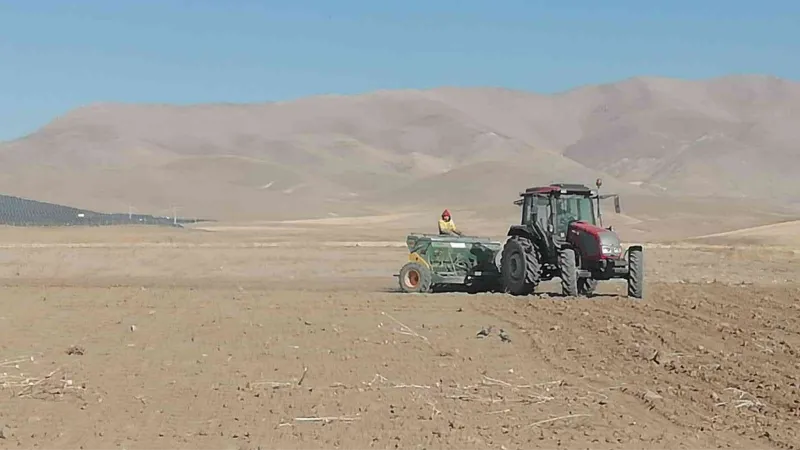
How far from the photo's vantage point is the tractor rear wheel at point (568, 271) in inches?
739

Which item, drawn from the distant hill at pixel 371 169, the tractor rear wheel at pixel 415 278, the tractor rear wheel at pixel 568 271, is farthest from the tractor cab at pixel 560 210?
the distant hill at pixel 371 169

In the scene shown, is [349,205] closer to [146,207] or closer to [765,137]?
[146,207]

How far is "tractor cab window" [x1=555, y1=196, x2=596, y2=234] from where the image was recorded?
19.6 m

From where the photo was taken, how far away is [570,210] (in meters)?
19.7

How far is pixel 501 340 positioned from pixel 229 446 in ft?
20.6

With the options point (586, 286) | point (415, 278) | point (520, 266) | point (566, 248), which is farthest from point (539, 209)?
point (415, 278)

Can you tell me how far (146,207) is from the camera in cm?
10388

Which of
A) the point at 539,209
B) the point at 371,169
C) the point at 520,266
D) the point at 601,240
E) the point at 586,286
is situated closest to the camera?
the point at 601,240

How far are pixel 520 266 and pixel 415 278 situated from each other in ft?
7.82

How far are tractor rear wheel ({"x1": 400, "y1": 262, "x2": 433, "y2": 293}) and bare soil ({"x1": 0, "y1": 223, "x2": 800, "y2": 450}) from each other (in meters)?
0.99

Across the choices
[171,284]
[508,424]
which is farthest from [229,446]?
[171,284]

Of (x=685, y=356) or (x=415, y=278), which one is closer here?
(x=685, y=356)

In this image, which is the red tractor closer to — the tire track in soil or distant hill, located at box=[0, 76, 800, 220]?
the tire track in soil

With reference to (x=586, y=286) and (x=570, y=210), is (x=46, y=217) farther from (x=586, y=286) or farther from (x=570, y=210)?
(x=570, y=210)
